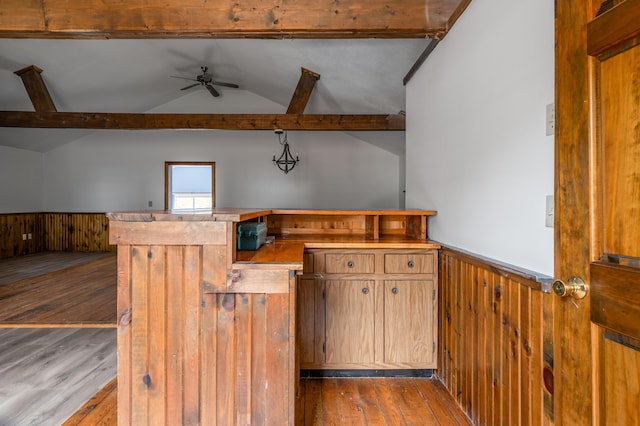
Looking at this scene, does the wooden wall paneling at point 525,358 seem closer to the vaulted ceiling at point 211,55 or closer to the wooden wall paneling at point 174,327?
the wooden wall paneling at point 174,327

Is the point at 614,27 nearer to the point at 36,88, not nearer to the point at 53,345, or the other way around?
the point at 53,345

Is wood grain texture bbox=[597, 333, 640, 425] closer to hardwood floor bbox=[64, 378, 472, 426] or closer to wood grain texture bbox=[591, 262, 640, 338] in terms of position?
wood grain texture bbox=[591, 262, 640, 338]

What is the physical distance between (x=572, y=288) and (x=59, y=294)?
4.37 metres

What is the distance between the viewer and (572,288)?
2.89 ft

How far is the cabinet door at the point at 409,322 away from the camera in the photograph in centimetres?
225

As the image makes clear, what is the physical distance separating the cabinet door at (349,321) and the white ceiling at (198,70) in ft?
7.28

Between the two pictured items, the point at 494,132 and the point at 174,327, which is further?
the point at 494,132

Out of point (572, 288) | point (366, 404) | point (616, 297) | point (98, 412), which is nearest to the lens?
point (616, 297)

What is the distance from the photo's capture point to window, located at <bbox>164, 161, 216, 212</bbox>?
6828mm

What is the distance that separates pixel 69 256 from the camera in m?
6.13

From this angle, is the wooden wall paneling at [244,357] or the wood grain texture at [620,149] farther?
the wooden wall paneling at [244,357]

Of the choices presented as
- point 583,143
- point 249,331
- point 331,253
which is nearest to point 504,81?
point 583,143

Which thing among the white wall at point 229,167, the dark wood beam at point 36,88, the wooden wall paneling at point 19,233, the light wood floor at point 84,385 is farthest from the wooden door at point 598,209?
the wooden wall paneling at point 19,233

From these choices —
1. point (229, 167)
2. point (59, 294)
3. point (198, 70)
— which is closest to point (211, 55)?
point (198, 70)
